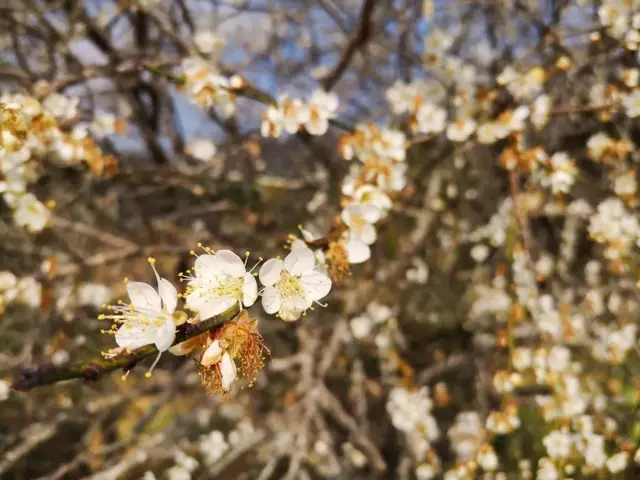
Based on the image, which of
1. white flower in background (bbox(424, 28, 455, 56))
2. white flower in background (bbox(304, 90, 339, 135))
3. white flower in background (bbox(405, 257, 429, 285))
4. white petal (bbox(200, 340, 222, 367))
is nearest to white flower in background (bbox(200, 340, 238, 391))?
white petal (bbox(200, 340, 222, 367))

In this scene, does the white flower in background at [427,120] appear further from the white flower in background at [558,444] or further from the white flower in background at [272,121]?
the white flower in background at [558,444]

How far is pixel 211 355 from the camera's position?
697 mm

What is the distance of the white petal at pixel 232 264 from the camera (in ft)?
2.52

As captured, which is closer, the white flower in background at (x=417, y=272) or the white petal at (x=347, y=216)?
the white petal at (x=347, y=216)

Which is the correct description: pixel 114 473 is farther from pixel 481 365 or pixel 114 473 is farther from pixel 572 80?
pixel 572 80

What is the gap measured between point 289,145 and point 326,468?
2.03 m

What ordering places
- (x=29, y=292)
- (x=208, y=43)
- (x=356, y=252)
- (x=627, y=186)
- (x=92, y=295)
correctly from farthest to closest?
(x=92, y=295), (x=208, y=43), (x=29, y=292), (x=627, y=186), (x=356, y=252)

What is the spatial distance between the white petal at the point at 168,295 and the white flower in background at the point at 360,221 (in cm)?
41

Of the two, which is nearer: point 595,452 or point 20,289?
point 595,452

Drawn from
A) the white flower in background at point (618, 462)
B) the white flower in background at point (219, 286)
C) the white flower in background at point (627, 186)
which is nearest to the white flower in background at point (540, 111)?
the white flower in background at point (627, 186)

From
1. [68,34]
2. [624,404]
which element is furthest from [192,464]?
[68,34]

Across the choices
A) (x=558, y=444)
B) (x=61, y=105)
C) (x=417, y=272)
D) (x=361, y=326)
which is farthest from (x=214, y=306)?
(x=417, y=272)

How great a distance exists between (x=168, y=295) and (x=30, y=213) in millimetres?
1030

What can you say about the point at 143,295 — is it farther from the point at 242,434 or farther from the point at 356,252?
the point at 242,434
